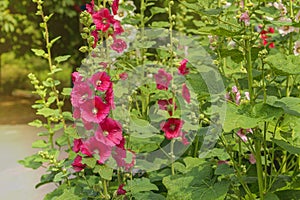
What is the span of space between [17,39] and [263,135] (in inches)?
273

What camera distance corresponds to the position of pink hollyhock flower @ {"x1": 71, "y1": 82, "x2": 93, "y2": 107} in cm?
168

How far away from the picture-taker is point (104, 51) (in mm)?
1840

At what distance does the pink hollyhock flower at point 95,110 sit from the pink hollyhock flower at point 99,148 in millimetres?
85

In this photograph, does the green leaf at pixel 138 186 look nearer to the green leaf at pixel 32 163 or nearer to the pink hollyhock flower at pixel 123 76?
the pink hollyhock flower at pixel 123 76

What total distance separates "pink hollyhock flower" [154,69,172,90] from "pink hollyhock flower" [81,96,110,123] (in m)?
0.70

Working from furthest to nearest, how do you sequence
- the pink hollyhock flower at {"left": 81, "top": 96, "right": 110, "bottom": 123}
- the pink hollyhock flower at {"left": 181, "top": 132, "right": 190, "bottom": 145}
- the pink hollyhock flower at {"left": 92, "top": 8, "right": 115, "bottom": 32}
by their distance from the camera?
the pink hollyhock flower at {"left": 181, "top": 132, "right": 190, "bottom": 145}
the pink hollyhock flower at {"left": 92, "top": 8, "right": 115, "bottom": 32}
the pink hollyhock flower at {"left": 81, "top": 96, "right": 110, "bottom": 123}

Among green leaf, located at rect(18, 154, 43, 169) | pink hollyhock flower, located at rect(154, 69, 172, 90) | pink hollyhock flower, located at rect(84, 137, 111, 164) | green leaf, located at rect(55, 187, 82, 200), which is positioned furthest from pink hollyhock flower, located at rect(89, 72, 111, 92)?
green leaf, located at rect(18, 154, 43, 169)

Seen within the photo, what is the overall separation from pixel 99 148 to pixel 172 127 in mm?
410

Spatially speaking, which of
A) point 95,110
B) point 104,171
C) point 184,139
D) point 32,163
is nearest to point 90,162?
point 104,171

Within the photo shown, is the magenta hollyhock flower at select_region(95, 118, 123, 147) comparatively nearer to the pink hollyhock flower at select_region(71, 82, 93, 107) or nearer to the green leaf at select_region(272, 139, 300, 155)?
the pink hollyhock flower at select_region(71, 82, 93, 107)

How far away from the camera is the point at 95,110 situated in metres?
1.66

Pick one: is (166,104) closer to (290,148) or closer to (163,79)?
(163,79)

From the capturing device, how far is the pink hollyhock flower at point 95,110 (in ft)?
5.44

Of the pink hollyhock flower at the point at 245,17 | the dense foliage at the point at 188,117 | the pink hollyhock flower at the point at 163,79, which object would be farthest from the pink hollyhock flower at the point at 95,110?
the pink hollyhock flower at the point at 163,79
